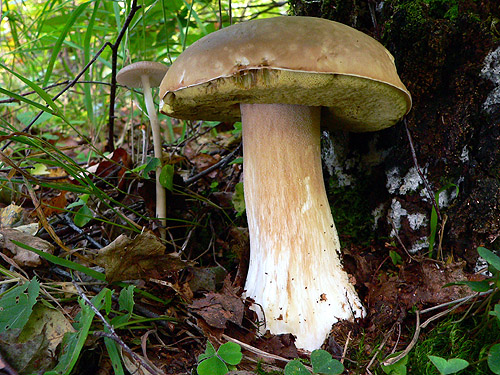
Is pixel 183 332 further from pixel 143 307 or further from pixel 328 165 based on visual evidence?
pixel 328 165

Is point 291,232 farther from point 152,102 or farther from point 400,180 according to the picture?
point 152,102

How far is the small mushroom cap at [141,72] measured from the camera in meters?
1.78

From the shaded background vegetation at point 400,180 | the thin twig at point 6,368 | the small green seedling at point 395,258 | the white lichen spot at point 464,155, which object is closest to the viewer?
the thin twig at point 6,368

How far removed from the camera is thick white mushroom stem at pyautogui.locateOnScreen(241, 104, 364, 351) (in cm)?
150

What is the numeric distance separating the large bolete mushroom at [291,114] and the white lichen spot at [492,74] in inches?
13.6

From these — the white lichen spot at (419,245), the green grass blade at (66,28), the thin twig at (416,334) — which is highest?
the green grass blade at (66,28)

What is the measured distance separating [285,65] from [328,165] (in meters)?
1.01

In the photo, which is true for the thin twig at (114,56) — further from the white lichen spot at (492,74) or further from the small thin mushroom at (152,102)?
the white lichen spot at (492,74)

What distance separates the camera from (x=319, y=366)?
116 cm

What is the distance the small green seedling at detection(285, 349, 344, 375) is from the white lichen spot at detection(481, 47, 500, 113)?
1.19 metres

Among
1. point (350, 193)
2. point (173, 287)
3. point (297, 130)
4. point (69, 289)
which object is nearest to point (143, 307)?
point (173, 287)

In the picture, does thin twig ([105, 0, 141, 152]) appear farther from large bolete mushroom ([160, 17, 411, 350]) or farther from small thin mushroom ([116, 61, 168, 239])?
large bolete mushroom ([160, 17, 411, 350])

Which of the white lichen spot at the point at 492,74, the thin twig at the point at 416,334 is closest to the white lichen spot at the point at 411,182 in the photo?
the white lichen spot at the point at 492,74

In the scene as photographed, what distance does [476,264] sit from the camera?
63.5 inches
